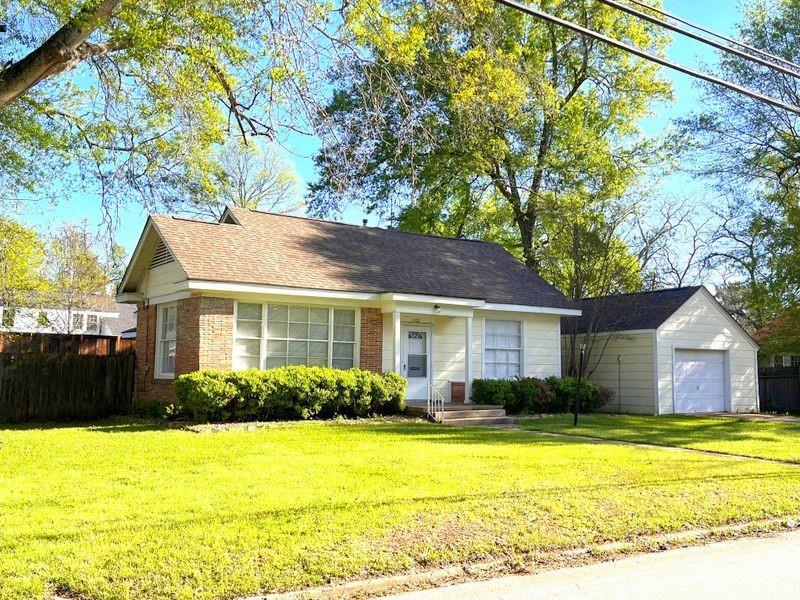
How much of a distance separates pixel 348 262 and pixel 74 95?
793 centimetres

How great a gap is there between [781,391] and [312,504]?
2612 centimetres

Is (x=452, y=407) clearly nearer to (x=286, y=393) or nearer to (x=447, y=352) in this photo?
(x=447, y=352)

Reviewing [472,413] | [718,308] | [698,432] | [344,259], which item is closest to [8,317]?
[344,259]

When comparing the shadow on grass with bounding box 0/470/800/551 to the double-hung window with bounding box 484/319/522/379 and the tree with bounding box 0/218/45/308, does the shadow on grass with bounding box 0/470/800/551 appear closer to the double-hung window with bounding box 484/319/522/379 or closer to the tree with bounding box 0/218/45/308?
the tree with bounding box 0/218/45/308

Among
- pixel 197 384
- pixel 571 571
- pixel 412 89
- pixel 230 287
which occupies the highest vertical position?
pixel 412 89

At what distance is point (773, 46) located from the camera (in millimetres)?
27266

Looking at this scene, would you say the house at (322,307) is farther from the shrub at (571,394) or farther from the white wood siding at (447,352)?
the shrub at (571,394)

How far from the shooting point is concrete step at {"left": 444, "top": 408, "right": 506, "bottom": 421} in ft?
57.1

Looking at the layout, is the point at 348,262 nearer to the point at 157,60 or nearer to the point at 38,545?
the point at 157,60

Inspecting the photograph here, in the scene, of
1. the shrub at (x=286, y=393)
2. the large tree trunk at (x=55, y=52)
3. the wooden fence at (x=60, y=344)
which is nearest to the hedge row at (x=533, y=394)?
the shrub at (x=286, y=393)

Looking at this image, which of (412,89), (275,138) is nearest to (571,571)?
(275,138)

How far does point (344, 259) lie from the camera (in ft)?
64.9

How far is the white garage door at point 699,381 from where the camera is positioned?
904 inches

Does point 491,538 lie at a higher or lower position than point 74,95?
lower
